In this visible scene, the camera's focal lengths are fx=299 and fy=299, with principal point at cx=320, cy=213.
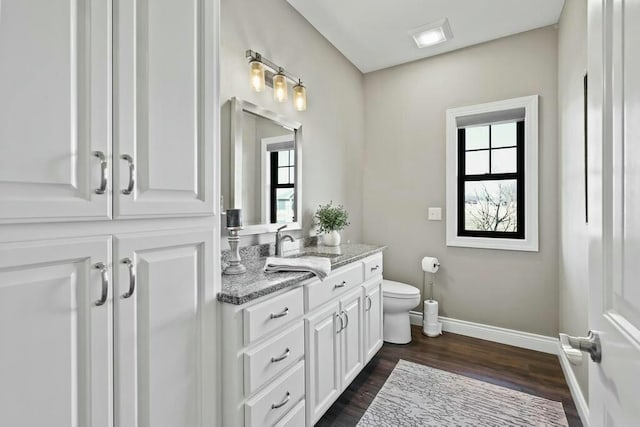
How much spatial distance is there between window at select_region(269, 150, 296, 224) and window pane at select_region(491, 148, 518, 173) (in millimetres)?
1979

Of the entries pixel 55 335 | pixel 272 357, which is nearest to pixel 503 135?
→ pixel 272 357

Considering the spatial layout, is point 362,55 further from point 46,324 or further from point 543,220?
point 46,324

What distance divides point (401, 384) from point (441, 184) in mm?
1888

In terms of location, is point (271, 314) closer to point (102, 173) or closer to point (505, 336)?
point (102, 173)

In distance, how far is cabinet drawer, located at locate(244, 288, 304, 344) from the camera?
121cm

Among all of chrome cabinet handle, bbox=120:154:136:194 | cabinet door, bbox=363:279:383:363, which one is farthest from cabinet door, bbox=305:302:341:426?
chrome cabinet handle, bbox=120:154:136:194

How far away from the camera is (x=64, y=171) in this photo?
79cm

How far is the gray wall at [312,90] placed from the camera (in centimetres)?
186

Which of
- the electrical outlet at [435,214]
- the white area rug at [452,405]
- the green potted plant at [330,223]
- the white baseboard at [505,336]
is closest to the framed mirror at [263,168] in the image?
the green potted plant at [330,223]

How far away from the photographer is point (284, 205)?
2.25 metres

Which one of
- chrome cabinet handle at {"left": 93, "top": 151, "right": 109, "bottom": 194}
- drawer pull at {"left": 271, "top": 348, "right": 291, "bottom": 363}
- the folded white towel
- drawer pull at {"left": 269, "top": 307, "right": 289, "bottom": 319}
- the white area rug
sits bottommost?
the white area rug

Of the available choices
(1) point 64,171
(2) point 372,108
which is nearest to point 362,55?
(2) point 372,108

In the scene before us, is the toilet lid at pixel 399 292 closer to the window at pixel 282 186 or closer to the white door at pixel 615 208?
the window at pixel 282 186

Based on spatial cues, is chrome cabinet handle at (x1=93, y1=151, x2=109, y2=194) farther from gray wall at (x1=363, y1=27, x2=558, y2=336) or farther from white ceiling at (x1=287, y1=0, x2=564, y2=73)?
gray wall at (x1=363, y1=27, x2=558, y2=336)
